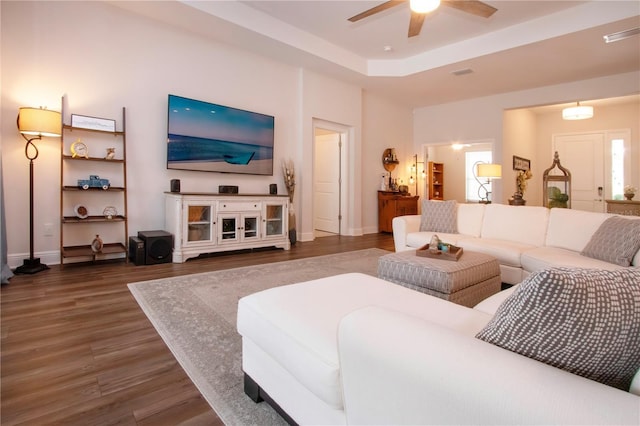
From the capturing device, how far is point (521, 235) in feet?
11.8

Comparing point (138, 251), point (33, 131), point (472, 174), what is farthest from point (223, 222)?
point (472, 174)

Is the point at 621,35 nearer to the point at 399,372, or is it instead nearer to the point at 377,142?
the point at 377,142

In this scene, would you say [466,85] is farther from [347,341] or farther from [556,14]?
[347,341]

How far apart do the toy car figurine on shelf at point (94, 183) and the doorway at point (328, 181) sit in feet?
11.8

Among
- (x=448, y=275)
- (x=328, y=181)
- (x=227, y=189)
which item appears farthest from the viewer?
(x=328, y=181)

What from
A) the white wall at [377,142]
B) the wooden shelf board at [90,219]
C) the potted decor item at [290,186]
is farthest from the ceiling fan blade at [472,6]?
the wooden shelf board at [90,219]

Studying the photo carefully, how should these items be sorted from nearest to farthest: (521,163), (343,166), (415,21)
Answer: (415,21), (343,166), (521,163)

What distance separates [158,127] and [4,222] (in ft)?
6.30

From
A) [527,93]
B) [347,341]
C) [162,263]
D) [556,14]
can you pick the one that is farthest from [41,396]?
[527,93]

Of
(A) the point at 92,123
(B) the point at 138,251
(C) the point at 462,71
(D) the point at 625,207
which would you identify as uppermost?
(C) the point at 462,71

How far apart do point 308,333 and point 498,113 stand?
24.2 feet

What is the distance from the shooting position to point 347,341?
2.90 feet

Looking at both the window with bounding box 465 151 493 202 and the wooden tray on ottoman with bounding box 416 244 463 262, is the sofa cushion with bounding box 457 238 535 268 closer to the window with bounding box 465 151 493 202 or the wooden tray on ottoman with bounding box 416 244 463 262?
the wooden tray on ottoman with bounding box 416 244 463 262

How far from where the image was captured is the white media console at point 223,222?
4.14 metres
